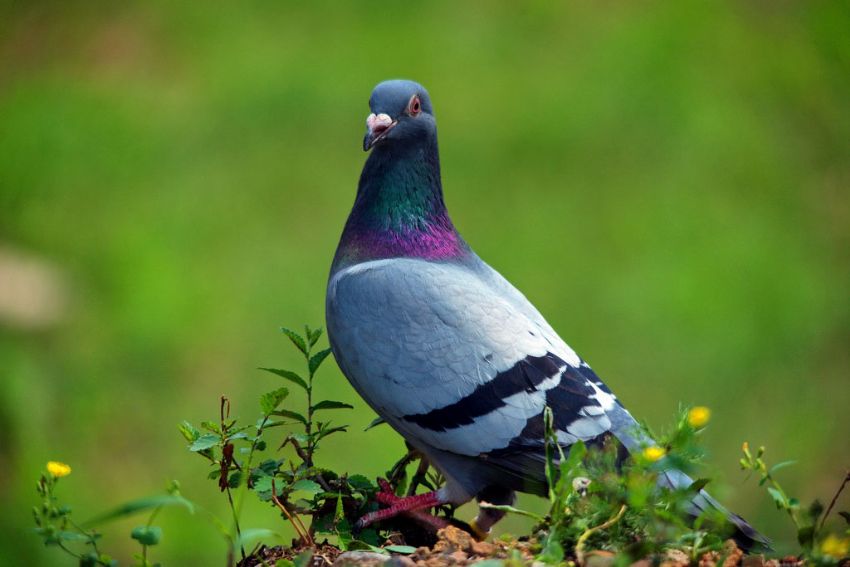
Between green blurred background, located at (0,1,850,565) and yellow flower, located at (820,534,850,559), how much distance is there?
4.27m

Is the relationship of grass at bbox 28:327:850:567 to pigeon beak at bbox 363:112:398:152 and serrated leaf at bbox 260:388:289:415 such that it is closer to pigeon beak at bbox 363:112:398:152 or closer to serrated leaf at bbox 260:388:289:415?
serrated leaf at bbox 260:388:289:415

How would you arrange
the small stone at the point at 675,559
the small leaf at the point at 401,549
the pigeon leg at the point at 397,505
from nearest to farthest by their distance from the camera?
the small stone at the point at 675,559, the small leaf at the point at 401,549, the pigeon leg at the point at 397,505

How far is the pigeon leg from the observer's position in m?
3.92

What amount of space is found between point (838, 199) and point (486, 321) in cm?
787

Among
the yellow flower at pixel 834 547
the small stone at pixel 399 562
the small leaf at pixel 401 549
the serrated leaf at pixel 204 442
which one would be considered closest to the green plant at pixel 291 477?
the serrated leaf at pixel 204 442

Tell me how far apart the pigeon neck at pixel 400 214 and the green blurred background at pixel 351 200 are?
3014mm

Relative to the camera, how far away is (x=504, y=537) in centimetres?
335

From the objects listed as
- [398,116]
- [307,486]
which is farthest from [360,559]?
[398,116]

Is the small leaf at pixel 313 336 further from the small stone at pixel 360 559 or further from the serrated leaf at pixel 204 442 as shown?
the small stone at pixel 360 559

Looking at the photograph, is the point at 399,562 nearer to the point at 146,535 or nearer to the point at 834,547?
the point at 146,535

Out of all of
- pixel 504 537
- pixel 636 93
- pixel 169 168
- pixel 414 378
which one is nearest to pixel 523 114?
pixel 636 93

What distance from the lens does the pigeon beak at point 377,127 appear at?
4.52 meters

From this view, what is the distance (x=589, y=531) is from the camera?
312 cm

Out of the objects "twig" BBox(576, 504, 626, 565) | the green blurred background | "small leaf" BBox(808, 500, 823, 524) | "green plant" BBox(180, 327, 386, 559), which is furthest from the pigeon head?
the green blurred background
